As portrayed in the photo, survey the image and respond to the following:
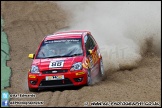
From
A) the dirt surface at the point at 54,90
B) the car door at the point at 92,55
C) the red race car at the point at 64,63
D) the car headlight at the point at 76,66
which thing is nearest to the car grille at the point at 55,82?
the red race car at the point at 64,63

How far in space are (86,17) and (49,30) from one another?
3.41 meters

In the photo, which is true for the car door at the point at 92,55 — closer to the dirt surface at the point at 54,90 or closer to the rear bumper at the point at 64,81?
the dirt surface at the point at 54,90

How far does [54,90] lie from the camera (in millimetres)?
11828

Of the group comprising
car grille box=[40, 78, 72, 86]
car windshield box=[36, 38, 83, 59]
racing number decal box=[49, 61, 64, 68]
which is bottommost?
car grille box=[40, 78, 72, 86]

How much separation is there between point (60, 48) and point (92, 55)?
3.39ft

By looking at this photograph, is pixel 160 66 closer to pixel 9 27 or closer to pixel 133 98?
pixel 133 98

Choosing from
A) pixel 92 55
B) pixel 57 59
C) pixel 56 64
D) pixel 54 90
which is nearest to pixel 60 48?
pixel 57 59

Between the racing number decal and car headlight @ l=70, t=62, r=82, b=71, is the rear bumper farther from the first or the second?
the racing number decal

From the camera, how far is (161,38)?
58.3 feet

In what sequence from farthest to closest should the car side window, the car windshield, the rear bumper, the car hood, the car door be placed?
the car side window
the car door
the car windshield
the car hood
the rear bumper

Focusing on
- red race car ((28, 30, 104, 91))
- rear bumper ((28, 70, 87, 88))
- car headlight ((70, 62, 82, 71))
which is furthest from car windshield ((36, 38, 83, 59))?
rear bumper ((28, 70, 87, 88))

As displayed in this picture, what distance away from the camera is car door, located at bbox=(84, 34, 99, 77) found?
12.4 meters

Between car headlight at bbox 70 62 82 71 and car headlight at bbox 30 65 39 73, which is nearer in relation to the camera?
car headlight at bbox 70 62 82 71

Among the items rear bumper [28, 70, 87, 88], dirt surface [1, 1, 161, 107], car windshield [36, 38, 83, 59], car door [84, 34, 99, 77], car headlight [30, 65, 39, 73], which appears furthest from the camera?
car door [84, 34, 99, 77]
